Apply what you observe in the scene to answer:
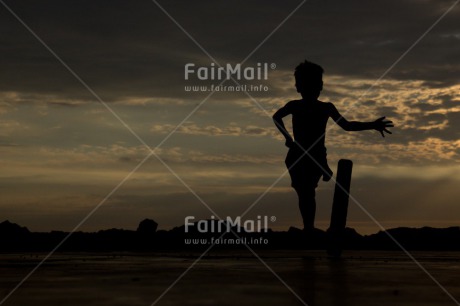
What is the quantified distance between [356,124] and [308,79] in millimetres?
1004

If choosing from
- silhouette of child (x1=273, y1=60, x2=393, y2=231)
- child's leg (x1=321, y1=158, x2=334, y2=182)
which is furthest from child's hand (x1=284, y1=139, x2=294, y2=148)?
child's leg (x1=321, y1=158, x2=334, y2=182)

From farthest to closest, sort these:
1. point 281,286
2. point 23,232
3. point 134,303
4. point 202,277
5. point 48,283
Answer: point 23,232
point 202,277
point 48,283
point 281,286
point 134,303

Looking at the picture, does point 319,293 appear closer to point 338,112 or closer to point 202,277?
point 202,277

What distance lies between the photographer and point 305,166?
1166 centimetres

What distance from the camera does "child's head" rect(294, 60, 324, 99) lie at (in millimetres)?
11859

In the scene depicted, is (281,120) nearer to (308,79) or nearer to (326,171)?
(308,79)

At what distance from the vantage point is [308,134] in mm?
11750

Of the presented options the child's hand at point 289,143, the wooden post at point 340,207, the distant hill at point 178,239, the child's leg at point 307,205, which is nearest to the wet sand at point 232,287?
the child's hand at point 289,143

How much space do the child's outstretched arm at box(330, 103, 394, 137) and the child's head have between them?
37 cm

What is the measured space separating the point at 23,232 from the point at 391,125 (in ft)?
58.0

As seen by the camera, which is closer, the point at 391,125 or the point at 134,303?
the point at 134,303

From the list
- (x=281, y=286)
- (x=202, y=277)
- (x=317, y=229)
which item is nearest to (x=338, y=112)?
(x=317, y=229)

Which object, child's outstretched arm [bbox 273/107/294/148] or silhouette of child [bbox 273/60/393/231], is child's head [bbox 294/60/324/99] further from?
child's outstretched arm [bbox 273/107/294/148]

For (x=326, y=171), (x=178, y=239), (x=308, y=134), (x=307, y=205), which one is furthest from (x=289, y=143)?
(x=178, y=239)
